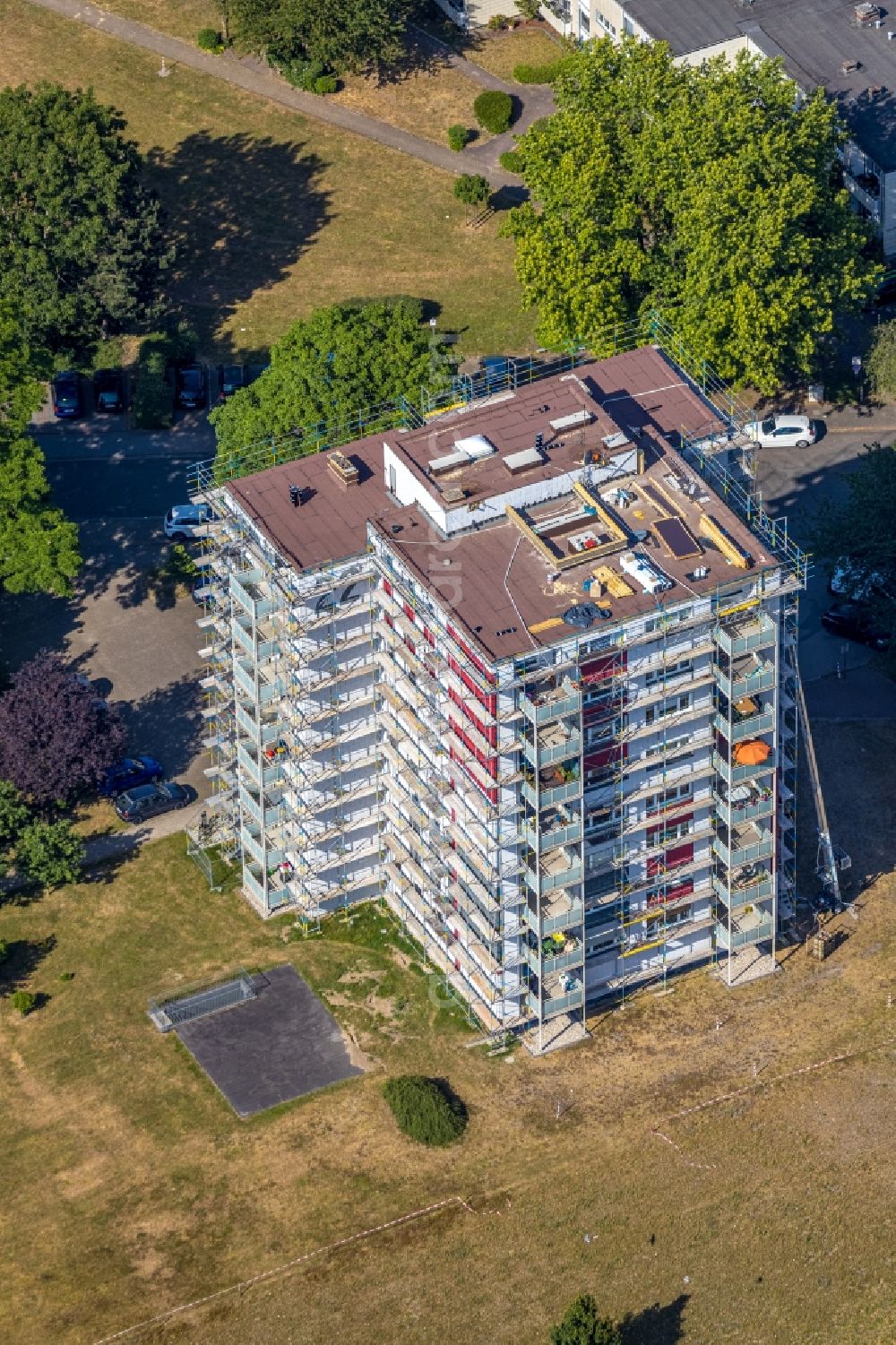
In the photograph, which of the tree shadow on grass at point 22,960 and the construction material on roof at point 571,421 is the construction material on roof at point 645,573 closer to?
the construction material on roof at point 571,421

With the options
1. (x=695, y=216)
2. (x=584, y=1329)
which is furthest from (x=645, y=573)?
(x=695, y=216)

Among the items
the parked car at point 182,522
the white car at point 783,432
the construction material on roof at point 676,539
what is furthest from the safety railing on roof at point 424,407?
the construction material on roof at point 676,539

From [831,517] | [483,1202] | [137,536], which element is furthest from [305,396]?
[483,1202]

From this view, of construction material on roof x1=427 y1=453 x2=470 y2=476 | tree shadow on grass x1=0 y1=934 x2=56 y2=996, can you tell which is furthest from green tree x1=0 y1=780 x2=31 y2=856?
construction material on roof x1=427 y1=453 x2=470 y2=476

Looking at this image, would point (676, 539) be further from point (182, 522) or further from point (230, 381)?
point (230, 381)

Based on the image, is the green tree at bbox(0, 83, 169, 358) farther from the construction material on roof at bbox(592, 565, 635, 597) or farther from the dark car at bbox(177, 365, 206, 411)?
the construction material on roof at bbox(592, 565, 635, 597)

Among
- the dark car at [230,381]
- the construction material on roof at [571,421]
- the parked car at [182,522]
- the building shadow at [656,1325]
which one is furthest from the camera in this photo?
the dark car at [230,381]

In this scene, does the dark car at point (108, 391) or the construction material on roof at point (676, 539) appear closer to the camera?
the construction material on roof at point (676, 539)

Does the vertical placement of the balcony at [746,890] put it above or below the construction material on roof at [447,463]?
below
